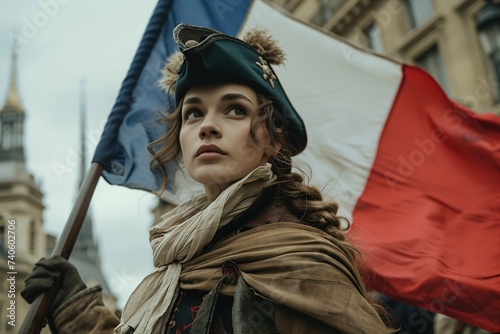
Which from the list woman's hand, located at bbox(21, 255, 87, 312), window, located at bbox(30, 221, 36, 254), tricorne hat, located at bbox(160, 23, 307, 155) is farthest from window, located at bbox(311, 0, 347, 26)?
woman's hand, located at bbox(21, 255, 87, 312)

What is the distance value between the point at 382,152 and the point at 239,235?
280 cm

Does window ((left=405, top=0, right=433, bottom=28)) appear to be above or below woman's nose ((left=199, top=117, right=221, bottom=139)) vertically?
below

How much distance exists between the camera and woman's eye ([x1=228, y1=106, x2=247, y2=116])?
2408mm

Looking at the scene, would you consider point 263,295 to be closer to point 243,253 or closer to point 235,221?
point 243,253

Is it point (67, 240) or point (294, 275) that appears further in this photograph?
point (67, 240)

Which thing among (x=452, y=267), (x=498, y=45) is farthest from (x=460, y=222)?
(x=498, y=45)

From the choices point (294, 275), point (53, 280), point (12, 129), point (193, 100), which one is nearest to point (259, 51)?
point (193, 100)

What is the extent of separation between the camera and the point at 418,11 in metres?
16.9

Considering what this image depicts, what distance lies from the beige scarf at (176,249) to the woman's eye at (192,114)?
1.12 ft

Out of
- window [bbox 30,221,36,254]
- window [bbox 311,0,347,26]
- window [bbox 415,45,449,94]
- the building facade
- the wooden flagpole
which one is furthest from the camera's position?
window [bbox 30,221,36,254]

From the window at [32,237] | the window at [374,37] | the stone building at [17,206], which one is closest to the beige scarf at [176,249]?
the stone building at [17,206]

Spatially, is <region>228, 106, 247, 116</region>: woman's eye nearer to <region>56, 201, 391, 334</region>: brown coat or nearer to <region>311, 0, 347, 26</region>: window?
<region>56, 201, 391, 334</region>: brown coat

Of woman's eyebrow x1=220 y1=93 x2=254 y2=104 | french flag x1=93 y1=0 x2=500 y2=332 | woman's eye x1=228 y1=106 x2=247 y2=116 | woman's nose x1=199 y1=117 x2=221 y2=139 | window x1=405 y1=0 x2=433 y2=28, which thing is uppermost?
woman's eyebrow x1=220 y1=93 x2=254 y2=104

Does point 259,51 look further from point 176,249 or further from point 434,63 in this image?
point 434,63
